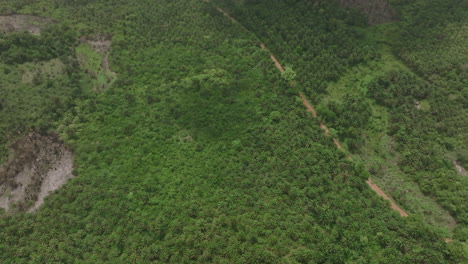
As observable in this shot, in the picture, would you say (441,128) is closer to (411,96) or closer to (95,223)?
(411,96)

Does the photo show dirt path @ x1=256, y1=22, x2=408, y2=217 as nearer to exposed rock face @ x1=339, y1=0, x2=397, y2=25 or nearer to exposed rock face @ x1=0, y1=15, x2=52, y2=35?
exposed rock face @ x1=339, y1=0, x2=397, y2=25

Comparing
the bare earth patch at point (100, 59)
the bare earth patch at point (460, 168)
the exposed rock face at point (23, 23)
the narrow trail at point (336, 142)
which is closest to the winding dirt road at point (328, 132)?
the narrow trail at point (336, 142)

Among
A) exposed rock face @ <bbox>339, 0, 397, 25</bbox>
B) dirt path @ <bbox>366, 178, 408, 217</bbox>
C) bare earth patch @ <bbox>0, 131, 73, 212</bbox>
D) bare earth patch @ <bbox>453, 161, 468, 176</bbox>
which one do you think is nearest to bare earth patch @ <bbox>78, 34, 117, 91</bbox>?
bare earth patch @ <bbox>0, 131, 73, 212</bbox>

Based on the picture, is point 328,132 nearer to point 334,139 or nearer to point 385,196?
point 334,139

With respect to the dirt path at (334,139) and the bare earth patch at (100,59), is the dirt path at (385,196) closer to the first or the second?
the dirt path at (334,139)

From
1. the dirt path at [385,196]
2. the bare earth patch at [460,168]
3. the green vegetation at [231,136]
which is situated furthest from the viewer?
the bare earth patch at [460,168]

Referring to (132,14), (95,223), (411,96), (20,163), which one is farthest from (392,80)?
(20,163)
